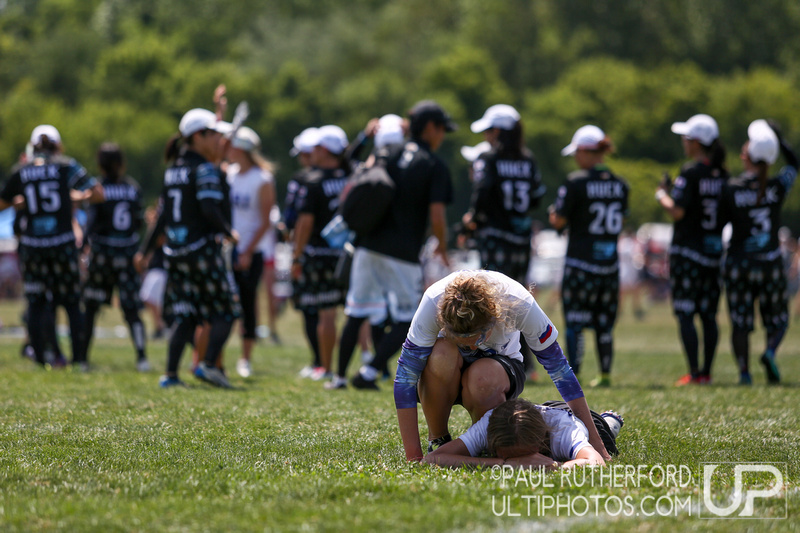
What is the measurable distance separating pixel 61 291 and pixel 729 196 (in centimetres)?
623

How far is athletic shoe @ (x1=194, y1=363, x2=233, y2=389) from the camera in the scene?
7.40 metres

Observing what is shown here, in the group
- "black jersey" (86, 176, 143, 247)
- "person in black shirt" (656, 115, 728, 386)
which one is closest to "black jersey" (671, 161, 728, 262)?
"person in black shirt" (656, 115, 728, 386)

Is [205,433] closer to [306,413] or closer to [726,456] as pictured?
[306,413]

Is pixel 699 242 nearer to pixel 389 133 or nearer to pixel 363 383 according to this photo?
pixel 389 133

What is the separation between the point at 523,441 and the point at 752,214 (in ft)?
15.9

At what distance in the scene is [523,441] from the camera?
414 cm

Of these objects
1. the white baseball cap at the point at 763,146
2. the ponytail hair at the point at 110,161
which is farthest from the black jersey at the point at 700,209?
the ponytail hair at the point at 110,161

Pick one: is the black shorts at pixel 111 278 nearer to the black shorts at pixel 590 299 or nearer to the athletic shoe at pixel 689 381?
the black shorts at pixel 590 299

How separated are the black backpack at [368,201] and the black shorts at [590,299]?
210 centimetres

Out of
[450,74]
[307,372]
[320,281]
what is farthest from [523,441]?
[450,74]

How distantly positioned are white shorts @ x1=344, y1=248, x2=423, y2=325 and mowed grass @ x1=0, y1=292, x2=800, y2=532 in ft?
2.49

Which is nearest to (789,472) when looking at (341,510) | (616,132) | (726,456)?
(726,456)

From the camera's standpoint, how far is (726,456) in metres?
4.54

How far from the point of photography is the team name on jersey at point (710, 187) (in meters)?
8.38
